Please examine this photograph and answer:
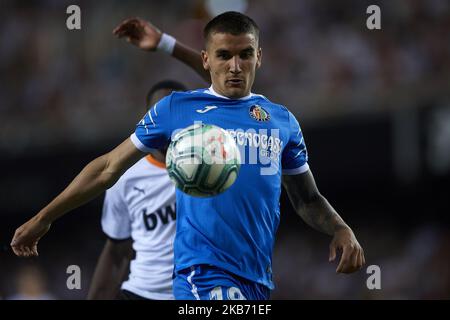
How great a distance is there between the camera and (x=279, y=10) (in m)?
16.5

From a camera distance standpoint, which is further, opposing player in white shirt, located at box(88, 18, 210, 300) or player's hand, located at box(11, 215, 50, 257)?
opposing player in white shirt, located at box(88, 18, 210, 300)

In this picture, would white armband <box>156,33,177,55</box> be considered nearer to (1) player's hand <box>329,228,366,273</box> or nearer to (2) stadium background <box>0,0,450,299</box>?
(1) player's hand <box>329,228,366,273</box>

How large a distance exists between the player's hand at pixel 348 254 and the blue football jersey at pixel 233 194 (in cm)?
39

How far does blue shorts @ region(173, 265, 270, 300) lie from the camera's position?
18.0 ft

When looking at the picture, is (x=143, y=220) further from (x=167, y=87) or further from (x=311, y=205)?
(x=311, y=205)

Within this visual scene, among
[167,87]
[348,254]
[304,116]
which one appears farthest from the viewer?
[304,116]

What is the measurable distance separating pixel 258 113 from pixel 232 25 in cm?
54

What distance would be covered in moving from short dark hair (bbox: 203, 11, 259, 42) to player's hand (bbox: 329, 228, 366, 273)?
4.32ft

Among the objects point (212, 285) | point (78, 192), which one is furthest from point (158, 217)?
point (212, 285)

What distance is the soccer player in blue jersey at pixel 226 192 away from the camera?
5.55 metres

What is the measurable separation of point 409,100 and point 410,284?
107 inches

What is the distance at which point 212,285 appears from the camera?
5484 millimetres

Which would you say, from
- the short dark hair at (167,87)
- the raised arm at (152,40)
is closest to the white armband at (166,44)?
the raised arm at (152,40)

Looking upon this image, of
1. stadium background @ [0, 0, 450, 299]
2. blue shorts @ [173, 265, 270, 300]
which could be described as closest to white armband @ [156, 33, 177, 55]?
blue shorts @ [173, 265, 270, 300]
